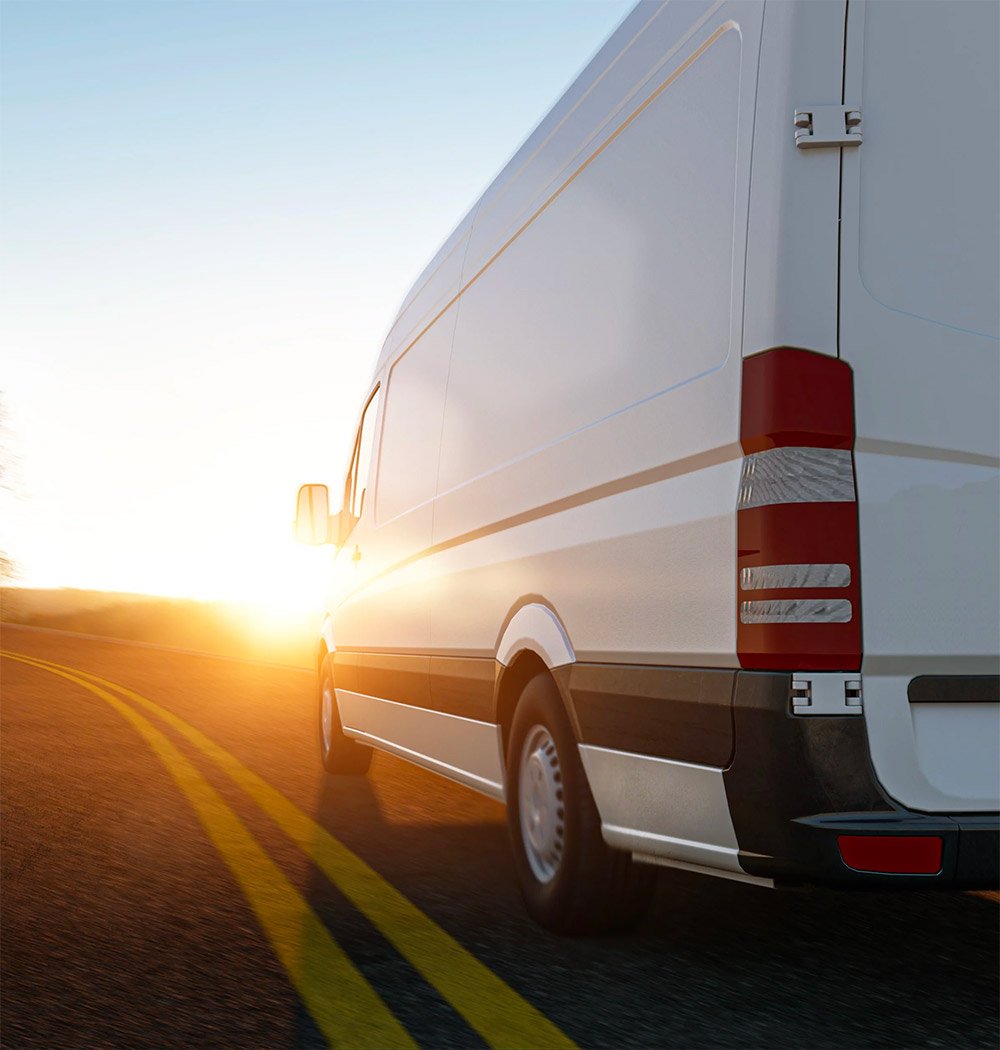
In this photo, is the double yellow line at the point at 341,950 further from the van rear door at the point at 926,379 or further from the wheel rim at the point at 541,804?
the van rear door at the point at 926,379

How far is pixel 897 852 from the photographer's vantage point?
8.97ft

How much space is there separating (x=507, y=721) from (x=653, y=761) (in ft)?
4.00

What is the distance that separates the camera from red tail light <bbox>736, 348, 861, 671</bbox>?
2746mm

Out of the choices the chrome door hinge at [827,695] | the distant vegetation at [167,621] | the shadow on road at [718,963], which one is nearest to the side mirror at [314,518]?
the shadow on road at [718,963]

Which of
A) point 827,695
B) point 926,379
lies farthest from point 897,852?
point 926,379

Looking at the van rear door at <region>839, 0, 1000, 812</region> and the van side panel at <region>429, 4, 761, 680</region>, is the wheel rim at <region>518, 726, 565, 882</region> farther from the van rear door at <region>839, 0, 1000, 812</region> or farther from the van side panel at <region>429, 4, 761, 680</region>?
the van rear door at <region>839, 0, 1000, 812</region>

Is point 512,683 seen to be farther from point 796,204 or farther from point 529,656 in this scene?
point 796,204

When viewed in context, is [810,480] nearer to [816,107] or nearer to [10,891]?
[816,107]

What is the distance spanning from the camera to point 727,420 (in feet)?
9.57

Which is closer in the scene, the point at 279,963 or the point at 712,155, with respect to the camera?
the point at 712,155

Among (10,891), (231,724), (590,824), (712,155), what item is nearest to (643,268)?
(712,155)

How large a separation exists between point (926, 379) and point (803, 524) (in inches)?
17.7

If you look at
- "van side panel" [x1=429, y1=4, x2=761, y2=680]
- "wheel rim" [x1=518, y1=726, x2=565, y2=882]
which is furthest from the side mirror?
"wheel rim" [x1=518, y1=726, x2=565, y2=882]

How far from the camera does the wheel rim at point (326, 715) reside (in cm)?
784
